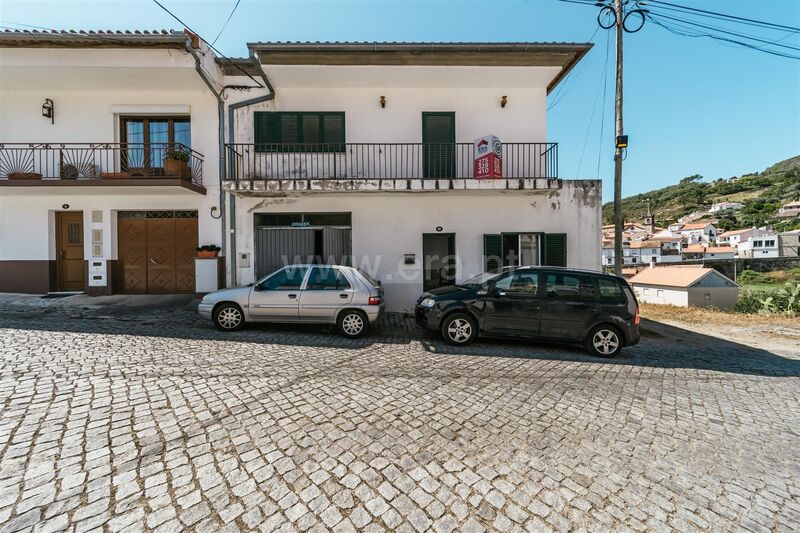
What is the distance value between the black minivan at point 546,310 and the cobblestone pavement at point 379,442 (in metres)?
0.81

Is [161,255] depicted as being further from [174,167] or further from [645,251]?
[645,251]

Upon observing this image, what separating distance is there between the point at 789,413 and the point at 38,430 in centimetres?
812

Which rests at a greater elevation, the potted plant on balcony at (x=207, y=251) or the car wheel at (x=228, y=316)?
the potted plant on balcony at (x=207, y=251)

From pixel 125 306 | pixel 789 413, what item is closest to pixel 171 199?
pixel 125 306

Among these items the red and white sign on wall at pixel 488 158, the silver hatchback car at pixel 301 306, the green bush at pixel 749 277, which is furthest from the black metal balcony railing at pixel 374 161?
the green bush at pixel 749 277

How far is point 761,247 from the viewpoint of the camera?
61.8m

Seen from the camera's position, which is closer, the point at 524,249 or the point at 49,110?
the point at 49,110

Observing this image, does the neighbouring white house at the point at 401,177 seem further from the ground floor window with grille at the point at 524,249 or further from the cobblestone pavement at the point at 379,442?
the cobblestone pavement at the point at 379,442

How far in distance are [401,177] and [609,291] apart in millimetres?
6185

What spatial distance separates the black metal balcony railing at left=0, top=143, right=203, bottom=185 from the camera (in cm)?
930

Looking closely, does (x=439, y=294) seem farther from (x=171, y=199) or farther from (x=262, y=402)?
(x=171, y=199)

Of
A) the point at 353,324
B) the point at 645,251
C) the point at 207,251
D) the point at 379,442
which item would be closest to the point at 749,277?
the point at 645,251

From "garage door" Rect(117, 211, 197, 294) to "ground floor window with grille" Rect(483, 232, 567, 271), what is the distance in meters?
8.97

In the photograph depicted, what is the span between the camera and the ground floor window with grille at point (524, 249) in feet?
31.8
